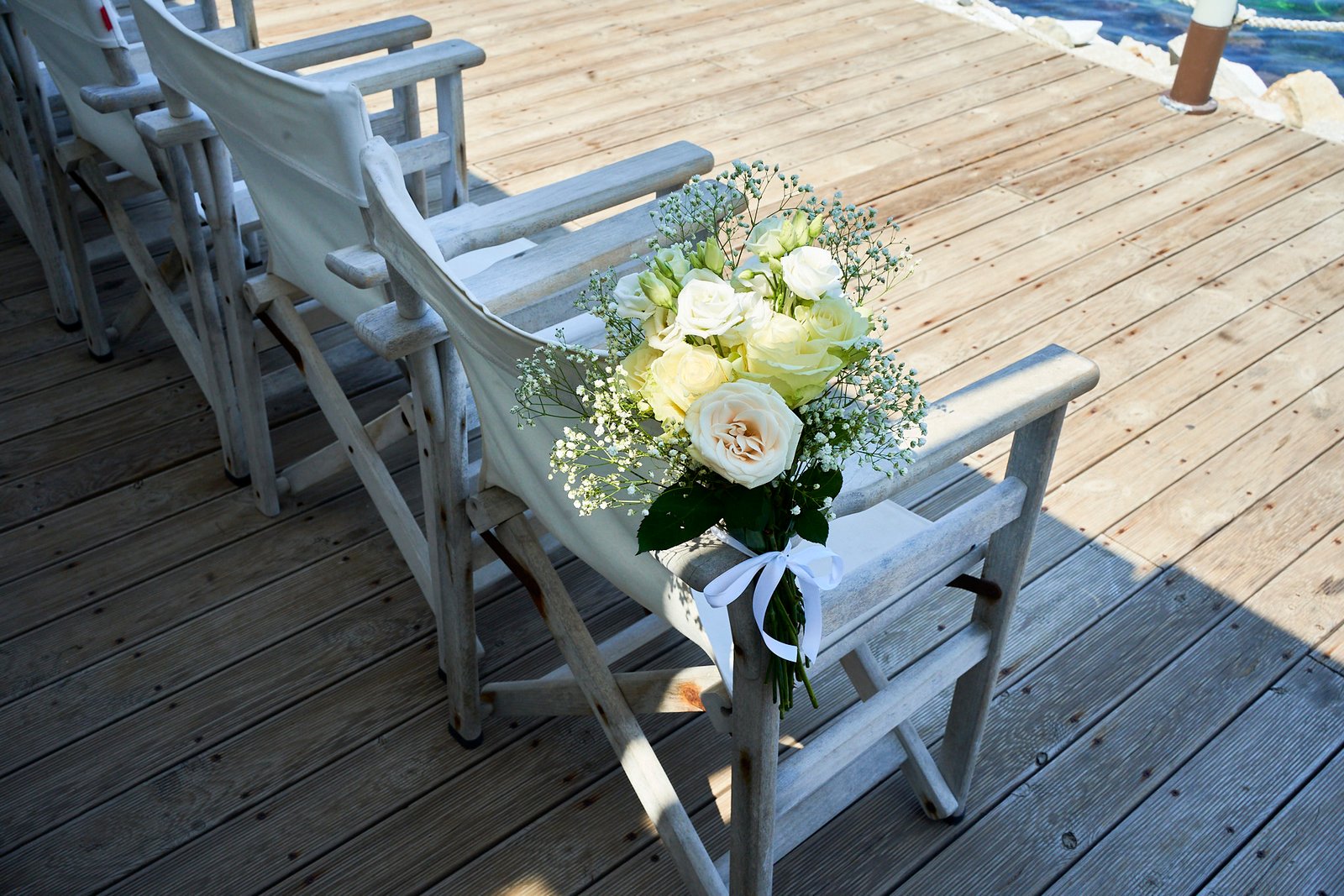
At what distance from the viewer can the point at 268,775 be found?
1727mm

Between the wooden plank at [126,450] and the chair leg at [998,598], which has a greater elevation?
the chair leg at [998,598]

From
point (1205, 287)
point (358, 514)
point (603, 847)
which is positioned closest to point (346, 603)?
point (358, 514)

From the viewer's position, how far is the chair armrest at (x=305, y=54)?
1813mm

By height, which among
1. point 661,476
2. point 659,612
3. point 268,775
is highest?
point 661,476

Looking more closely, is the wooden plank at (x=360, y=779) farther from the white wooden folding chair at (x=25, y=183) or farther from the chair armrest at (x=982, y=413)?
the white wooden folding chair at (x=25, y=183)

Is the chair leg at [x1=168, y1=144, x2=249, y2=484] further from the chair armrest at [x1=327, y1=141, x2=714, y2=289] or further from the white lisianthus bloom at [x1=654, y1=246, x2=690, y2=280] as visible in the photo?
the white lisianthus bloom at [x1=654, y1=246, x2=690, y2=280]

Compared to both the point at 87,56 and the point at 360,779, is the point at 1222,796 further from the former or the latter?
the point at 87,56

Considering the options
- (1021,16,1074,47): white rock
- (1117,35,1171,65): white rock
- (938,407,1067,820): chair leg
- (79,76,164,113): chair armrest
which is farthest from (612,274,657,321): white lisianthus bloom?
(1117,35,1171,65): white rock

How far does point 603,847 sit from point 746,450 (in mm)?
993

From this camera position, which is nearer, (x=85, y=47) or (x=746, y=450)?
(x=746, y=450)

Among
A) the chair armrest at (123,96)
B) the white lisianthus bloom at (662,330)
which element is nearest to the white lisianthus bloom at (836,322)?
the white lisianthus bloom at (662,330)

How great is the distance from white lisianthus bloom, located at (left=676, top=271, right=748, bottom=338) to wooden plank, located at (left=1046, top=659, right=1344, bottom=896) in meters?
1.14

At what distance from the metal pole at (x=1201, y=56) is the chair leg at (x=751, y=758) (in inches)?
131

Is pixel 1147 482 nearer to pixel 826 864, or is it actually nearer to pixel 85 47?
pixel 826 864
